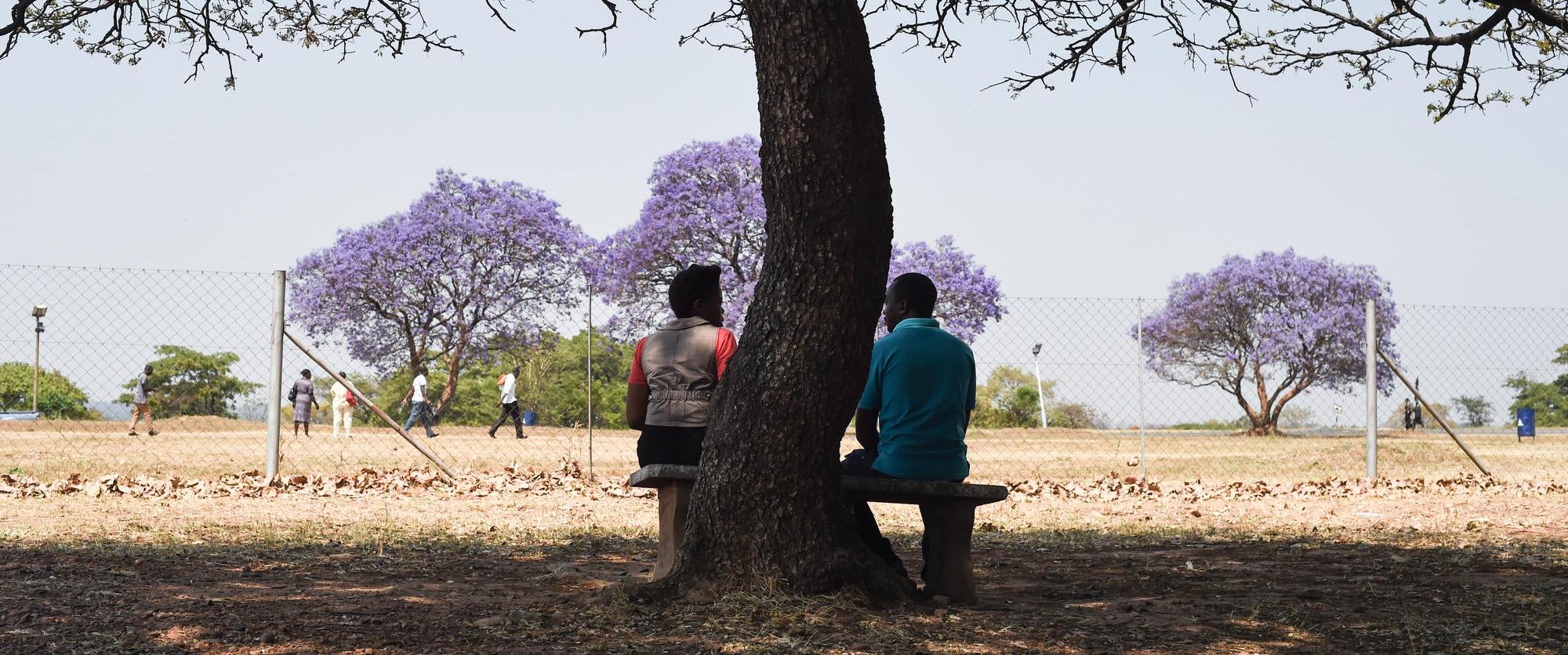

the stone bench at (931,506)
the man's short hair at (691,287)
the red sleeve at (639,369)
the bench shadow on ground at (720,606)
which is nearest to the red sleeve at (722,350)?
the man's short hair at (691,287)

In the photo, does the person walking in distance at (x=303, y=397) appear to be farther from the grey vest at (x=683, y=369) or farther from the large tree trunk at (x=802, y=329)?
the large tree trunk at (x=802, y=329)

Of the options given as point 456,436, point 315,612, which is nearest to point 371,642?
point 315,612

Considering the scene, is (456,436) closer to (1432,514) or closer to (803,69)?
(1432,514)

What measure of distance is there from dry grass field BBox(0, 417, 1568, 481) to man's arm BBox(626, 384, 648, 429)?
6.96 m

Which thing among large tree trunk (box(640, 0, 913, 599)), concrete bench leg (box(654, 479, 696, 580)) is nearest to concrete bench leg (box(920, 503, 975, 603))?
large tree trunk (box(640, 0, 913, 599))

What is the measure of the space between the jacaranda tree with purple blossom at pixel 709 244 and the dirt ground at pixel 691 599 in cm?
2336

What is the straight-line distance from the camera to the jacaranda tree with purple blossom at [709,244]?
3359cm

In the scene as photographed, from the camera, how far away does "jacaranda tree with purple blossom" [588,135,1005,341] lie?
110ft

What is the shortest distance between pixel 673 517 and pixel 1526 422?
3265cm

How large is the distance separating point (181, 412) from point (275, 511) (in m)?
29.1

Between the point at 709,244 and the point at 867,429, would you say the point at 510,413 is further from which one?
the point at 867,429

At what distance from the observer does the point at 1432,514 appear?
32.4 feet

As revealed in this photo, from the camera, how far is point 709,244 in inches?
Result: 1350

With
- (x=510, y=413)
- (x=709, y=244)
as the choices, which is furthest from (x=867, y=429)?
(x=709, y=244)
